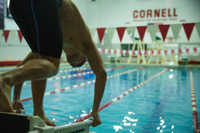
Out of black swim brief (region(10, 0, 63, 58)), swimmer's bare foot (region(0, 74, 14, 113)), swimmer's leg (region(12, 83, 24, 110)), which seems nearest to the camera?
swimmer's bare foot (region(0, 74, 14, 113))

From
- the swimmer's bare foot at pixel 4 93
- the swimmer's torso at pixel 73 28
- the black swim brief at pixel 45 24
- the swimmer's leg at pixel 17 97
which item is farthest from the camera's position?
the swimmer's leg at pixel 17 97

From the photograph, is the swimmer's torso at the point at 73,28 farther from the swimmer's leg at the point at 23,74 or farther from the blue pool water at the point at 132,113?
the blue pool water at the point at 132,113

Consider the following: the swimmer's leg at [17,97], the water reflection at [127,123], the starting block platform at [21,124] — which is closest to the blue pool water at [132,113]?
the water reflection at [127,123]

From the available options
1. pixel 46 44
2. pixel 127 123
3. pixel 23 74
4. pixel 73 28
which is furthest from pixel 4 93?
pixel 127 123

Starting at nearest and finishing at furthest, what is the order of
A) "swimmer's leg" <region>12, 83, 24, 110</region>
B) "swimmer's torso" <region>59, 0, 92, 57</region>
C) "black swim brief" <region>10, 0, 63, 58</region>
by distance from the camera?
"black swim brief" <region>10, 0, 63, 58</region>
"swimmer's torso" <region>59, 0, 92, 57</region>
"swimmer's leg" <region>12, 83, 24, 110</region>

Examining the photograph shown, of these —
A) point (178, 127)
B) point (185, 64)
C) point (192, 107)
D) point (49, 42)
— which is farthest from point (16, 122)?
point (185, 64)

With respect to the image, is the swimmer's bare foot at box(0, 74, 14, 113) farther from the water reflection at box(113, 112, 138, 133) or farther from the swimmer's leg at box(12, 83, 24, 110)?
the water reflection at box(113, 112, 138, 133)

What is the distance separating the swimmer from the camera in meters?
0.92

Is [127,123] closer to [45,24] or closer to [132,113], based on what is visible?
[132,113]

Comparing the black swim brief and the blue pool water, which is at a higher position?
the black swim brief

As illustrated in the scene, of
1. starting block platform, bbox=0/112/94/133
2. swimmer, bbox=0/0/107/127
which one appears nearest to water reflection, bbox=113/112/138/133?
swimmer, bbox=0/0/107/127

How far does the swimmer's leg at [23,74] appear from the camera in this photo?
0.87m

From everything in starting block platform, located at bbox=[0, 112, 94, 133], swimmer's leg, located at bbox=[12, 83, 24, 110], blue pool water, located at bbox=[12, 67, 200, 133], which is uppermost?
starting block platform, located at bbox=[0, 112, 94, 133]

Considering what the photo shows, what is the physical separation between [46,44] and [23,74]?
0.69 ft
